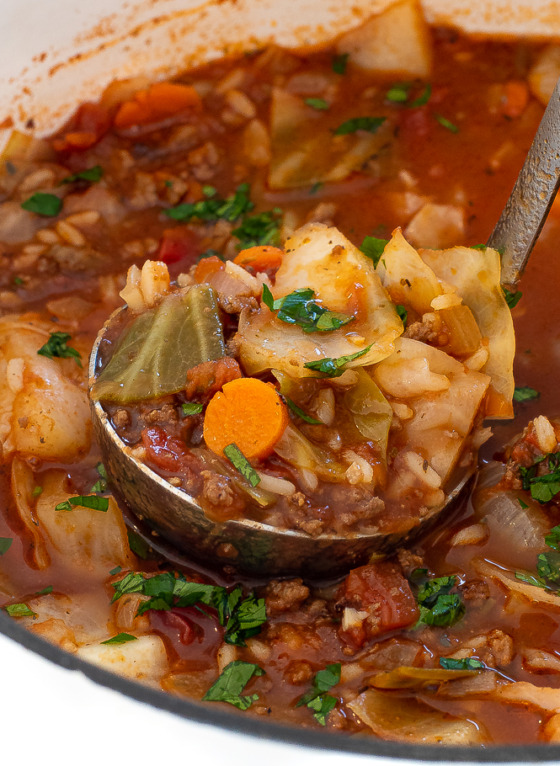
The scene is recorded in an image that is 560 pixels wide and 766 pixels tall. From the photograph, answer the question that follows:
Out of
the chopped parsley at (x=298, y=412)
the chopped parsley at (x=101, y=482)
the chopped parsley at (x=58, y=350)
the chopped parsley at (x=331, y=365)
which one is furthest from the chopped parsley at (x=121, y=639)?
the chopped parsley at (x=58, y=350)

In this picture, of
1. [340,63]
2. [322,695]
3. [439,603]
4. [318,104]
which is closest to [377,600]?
[439,603]

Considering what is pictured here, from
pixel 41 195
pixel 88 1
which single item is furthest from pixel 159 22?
pixel 41 195

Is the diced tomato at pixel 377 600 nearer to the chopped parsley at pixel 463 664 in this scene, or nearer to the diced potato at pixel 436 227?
the chopped parsley at pixel 463 664

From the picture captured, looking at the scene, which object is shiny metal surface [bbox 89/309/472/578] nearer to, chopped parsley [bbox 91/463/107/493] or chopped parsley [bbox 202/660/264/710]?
chopped parsley [bbox 91/463/107/493]

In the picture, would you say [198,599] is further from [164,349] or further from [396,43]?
[396,43]

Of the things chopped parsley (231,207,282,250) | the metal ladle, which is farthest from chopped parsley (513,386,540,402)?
chopped parsley (231,207,282,250)

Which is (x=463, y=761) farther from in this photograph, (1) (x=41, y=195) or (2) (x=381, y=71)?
(2) (x=381, y=71)
